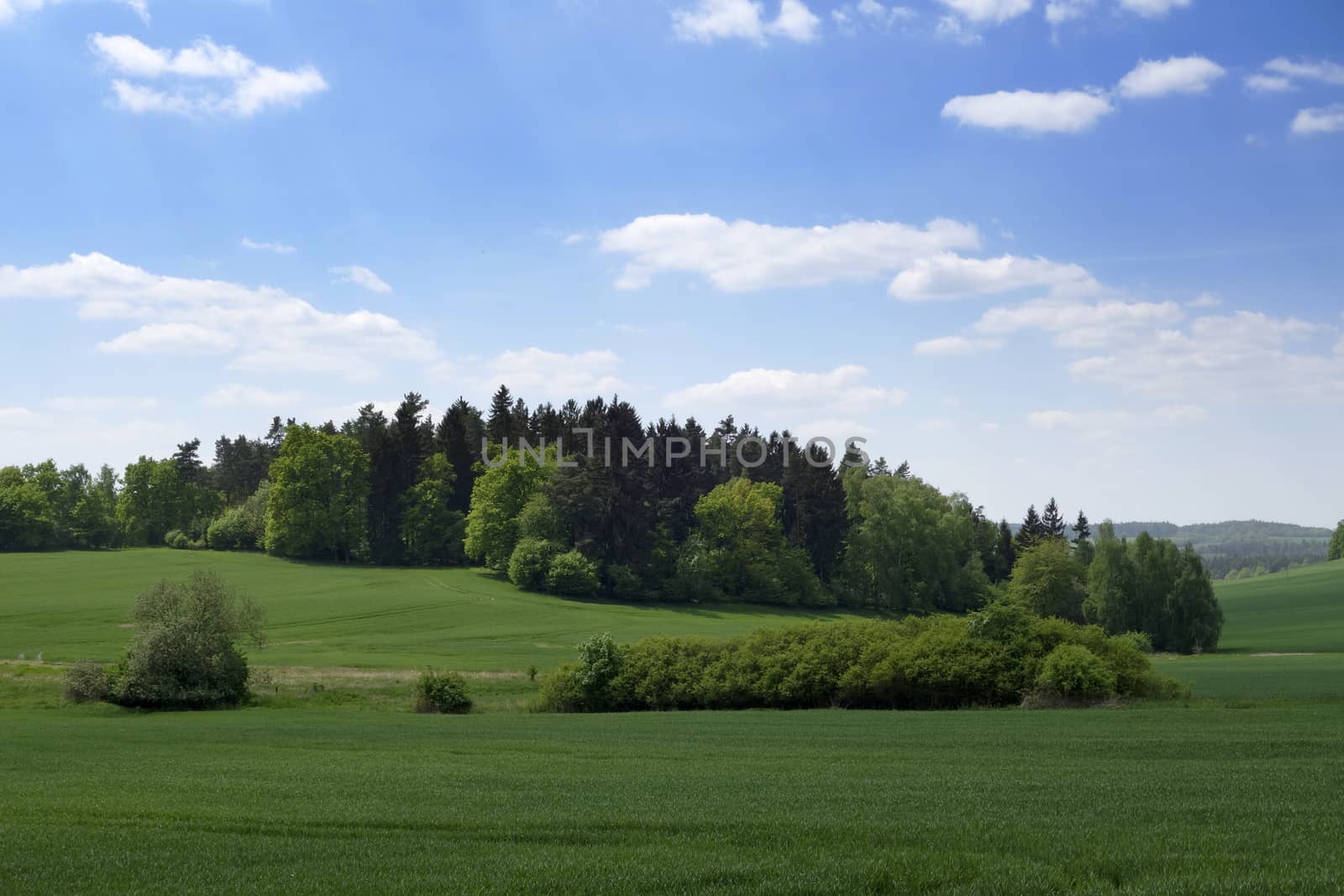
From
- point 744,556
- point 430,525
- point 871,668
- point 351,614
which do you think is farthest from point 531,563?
point 871,668

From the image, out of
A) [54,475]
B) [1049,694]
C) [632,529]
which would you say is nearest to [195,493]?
[54,475]

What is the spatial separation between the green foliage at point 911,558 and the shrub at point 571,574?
30.7 m

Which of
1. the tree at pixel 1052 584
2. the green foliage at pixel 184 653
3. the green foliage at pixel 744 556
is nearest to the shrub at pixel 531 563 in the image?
the green foliage at pixel 744 556

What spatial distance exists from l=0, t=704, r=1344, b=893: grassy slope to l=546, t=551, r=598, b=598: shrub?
70118 mm

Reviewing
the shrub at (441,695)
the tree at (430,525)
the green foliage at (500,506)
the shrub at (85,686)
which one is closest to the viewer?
the shrub at (441,695)

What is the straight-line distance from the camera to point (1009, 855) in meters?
13.3

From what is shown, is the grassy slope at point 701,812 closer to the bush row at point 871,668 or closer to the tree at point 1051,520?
the bush row at point 871,668

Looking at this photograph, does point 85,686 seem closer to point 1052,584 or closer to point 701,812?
point 701,812

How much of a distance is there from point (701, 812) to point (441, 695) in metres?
30.0

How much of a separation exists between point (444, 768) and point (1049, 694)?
26067 millimetres

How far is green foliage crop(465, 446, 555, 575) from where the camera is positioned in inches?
4286

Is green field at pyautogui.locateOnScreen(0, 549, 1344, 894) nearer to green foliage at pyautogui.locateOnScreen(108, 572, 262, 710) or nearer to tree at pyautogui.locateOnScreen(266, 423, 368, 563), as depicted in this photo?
green foliage at pyautogui.locateOnScreen(108, 572, 262, 710)

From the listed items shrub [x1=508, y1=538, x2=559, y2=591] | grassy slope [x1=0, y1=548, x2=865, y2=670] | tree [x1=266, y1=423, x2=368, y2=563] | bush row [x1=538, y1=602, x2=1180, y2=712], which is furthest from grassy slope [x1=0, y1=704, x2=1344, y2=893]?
tree [x1=266, y1=423, x2=368, y2=563]

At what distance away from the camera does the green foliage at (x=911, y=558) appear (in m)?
111
